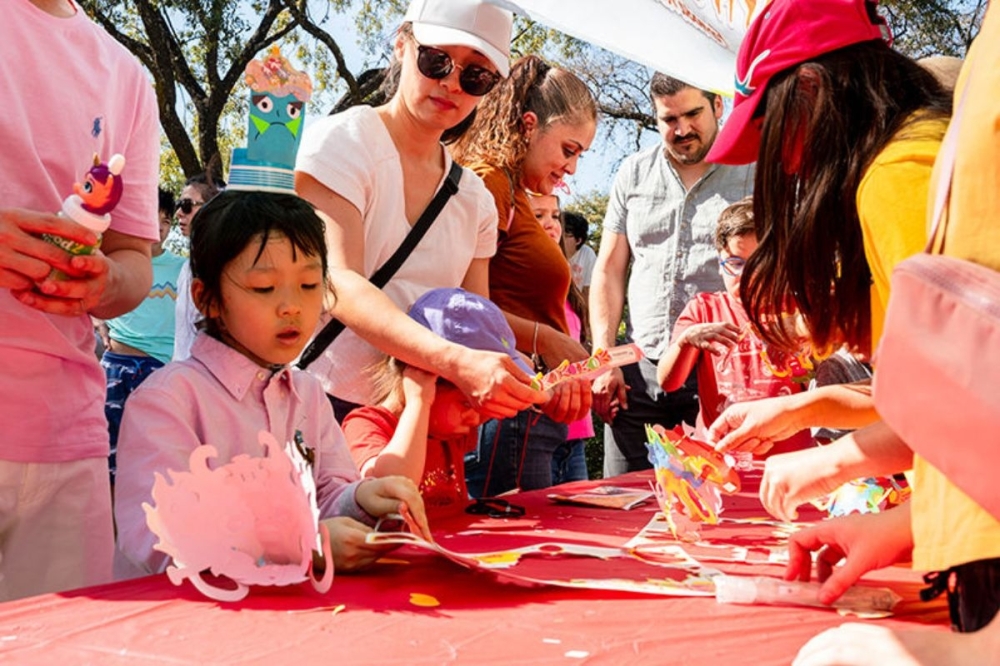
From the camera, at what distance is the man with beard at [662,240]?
3.35m

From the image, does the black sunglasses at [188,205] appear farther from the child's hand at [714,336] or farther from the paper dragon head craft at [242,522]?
the paper dragon head craft at [242,522]

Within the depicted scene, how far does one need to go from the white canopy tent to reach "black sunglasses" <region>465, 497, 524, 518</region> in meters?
1.25

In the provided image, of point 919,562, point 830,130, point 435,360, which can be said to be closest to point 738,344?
point 435,360

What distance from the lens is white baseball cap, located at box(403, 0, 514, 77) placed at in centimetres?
221

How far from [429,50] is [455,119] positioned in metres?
0.15

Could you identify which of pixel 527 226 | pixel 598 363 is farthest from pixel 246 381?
pixel 527 226

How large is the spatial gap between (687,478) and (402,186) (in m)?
0.84

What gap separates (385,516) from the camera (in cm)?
155

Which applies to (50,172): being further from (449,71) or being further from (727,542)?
(727,542)

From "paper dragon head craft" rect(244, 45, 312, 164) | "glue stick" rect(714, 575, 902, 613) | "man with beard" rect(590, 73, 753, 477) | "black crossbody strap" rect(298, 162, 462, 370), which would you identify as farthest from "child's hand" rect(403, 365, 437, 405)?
"man with beard" rect(590, 73, 753, 477)

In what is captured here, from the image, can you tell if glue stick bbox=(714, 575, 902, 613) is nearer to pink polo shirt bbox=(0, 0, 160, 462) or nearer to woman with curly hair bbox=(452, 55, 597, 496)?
pink polo shirt bbox=(0, 0, 160, 462)

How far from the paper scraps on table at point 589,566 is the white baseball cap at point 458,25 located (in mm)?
1058

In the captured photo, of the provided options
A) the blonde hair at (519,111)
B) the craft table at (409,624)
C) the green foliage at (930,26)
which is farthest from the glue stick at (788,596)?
the green foliage at (930,26)

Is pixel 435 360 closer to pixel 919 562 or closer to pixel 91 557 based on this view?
pixel 91 557
